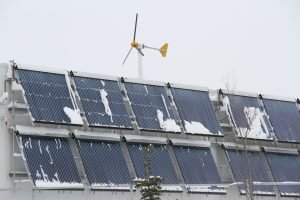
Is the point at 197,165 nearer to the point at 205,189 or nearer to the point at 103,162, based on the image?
the point at 205,189

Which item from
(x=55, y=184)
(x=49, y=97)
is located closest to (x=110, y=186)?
(x=55, y=184)

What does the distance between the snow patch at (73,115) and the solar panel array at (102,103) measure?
479 millimetres

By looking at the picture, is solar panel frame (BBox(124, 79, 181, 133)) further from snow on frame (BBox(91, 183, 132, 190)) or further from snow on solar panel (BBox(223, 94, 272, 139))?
snow on solar panel (BBox(223, 94, 272, 139))

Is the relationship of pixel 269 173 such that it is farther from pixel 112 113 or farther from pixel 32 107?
pixel 32 107

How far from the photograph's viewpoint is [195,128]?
3459cm

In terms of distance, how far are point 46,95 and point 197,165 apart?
7.19m

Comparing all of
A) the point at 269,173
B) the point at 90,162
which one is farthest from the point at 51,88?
the point at 269,173

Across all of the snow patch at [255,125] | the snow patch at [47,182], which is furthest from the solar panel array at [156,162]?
the snow patch at [255,125]

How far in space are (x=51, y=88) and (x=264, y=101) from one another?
1193cm

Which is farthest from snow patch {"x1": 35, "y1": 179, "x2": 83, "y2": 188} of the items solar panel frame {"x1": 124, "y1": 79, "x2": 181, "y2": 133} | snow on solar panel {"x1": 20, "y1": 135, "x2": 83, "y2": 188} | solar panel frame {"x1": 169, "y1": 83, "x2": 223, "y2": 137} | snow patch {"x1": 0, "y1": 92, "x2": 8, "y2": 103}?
solar panel frame {"x1": 169, "y1": 83, "x2": 223, "y2": 137}

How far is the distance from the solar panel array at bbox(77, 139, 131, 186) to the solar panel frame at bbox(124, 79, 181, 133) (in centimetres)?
191

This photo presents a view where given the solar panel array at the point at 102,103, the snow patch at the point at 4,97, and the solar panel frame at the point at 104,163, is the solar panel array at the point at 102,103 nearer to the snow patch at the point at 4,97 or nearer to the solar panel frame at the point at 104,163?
the solar panel frame at the point at 104,163

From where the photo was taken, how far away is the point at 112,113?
32344 millimetres

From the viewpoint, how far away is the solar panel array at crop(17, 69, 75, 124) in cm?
3019
